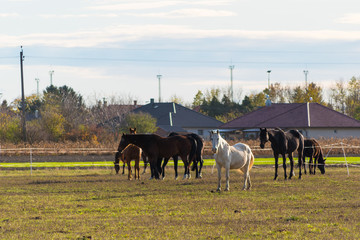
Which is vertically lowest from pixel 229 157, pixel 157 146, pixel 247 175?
pixel 247 175

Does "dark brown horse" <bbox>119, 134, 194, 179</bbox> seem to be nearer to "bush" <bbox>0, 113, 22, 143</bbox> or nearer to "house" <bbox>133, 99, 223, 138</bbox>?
"bush" <bbox>0, 113, 22, 143</bbox>

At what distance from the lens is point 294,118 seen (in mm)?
68438

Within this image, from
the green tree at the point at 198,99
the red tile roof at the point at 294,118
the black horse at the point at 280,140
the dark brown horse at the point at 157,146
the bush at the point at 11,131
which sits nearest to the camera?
the dark brown horse at the point at 157,146

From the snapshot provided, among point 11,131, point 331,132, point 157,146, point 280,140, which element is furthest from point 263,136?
point 331,132

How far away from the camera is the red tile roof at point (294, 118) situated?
67312 millimetres

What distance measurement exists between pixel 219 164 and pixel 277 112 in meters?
52.5

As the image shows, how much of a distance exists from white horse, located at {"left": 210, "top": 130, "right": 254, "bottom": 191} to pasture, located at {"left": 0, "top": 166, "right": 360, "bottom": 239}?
70 centimetres

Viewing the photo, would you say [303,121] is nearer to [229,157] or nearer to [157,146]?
[157,146]

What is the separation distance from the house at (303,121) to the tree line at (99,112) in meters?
3.22

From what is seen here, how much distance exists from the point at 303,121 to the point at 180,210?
54.0 m

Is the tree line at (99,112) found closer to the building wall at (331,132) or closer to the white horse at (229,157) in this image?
the building wall at (331,132)

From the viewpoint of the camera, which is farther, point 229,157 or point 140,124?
point 140,124

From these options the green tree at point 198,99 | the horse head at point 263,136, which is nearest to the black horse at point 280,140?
the horse head at point 263,136

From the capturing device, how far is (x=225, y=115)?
4001 inches
